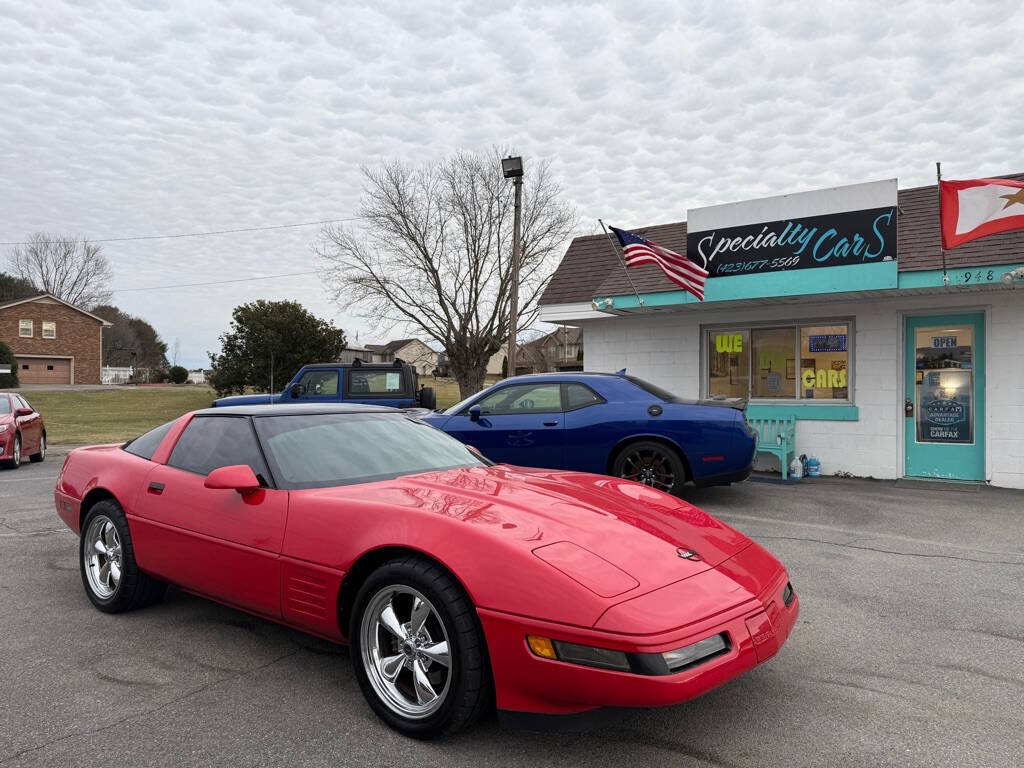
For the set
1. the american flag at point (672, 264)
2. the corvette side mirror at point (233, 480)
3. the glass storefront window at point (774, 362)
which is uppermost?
the american flag at point (672, 264)

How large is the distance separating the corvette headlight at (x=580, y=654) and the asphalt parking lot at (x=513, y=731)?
0.84 ft

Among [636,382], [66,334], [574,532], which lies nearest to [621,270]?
[636,382]

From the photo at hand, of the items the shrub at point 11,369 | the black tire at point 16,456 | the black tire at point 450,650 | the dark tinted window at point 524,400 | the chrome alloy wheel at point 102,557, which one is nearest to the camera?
the black tire at point 450,650

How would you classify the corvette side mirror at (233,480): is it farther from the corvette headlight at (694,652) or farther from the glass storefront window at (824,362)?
the glass storefront window at (824,362)

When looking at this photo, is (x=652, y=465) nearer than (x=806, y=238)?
Yes

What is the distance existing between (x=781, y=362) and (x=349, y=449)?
8.88 meters

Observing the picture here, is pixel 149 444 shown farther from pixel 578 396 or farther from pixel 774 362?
pixel 774 362

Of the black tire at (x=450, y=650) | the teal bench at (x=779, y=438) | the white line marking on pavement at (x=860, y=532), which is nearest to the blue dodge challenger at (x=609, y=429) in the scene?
the white line marking on pavement at (x=860, y=532)

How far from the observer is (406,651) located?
2.78m

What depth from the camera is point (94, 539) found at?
14.5ft

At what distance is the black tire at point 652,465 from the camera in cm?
750

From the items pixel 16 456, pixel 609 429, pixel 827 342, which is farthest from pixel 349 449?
pixel 16 456

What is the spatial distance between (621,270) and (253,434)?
31.8 ft

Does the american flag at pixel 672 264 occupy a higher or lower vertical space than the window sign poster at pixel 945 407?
higher
